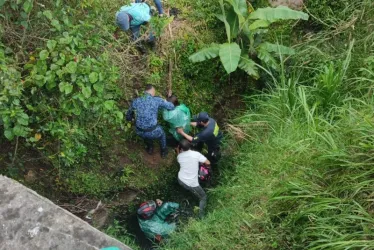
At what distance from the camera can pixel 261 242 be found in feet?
13.2

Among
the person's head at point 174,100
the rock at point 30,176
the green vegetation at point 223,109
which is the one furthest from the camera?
the person's head at point 174,100

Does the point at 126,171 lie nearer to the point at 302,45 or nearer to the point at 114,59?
the point at 114,59

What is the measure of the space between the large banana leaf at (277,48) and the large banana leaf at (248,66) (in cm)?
33

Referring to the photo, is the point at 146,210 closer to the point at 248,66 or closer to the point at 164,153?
the point at 164,153

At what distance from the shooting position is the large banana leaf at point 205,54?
6.12m

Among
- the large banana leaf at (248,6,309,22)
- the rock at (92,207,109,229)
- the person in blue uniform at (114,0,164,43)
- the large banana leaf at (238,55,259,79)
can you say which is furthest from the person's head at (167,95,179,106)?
the rock at (92,207,109,229)

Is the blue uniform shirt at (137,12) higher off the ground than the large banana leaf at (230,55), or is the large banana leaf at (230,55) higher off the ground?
the blue uniform shirt at (137,12)

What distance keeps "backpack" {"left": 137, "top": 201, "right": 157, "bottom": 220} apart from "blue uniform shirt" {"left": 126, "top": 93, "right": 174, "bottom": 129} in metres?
1.13

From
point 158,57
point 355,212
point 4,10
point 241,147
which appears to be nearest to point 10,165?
point 4,10

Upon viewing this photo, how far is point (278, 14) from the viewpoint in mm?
6055

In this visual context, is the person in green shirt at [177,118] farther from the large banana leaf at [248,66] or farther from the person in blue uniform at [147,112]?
the large banana leaf at [248,66]

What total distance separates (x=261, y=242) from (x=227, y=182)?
1.88 meters

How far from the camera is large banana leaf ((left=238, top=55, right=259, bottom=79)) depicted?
614 cm

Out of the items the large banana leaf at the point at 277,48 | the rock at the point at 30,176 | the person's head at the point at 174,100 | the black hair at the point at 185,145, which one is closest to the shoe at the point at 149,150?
the black hair at the point at 185,145
